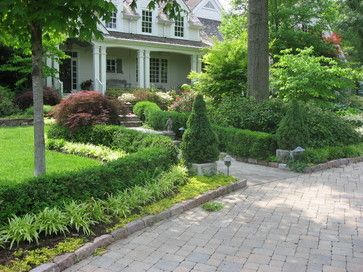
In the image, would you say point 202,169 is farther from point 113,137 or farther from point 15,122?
point 15,122

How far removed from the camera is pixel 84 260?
15.8ft

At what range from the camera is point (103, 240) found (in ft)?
17.1

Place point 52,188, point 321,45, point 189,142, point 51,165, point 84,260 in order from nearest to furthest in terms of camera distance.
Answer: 1. point 84,260
2. point 52,188
3. point 189,142
4. point 51,165
5. point 321,45

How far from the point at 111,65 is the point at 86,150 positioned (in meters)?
16.5

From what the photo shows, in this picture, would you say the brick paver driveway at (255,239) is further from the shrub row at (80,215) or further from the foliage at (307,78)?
the foliage at (307,78)

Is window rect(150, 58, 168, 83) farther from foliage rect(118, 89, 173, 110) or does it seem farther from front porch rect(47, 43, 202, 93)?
foliage rect(118, 89, 173, 110)

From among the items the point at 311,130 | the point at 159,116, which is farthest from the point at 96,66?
the point at 311,130

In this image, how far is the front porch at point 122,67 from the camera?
902 inches

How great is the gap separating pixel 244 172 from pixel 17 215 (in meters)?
5.93

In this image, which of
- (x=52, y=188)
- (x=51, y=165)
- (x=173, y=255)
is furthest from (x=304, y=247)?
(x=51, y=165)

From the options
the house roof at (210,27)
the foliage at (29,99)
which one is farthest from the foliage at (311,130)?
the house roof at (210,27)

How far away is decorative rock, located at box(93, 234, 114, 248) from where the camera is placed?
202 inches

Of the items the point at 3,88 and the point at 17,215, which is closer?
the point at 17,215

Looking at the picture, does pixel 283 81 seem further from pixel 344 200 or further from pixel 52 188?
pixel 52 188
